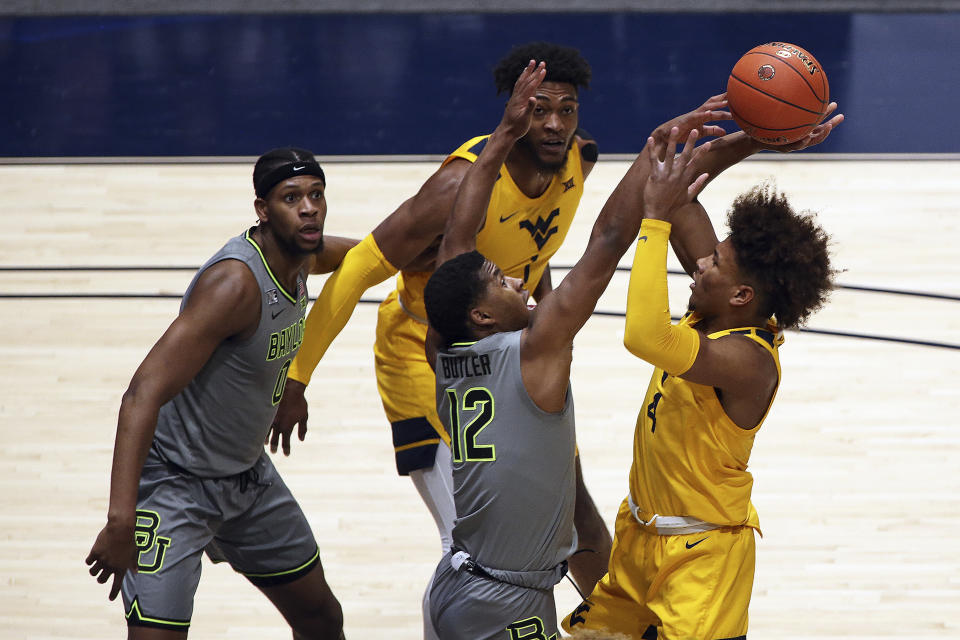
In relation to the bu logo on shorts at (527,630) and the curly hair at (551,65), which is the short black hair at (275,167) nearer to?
the curly hair at (551,65)

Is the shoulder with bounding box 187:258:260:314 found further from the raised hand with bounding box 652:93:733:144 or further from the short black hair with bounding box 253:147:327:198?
the raised hand with bounding box 652:93:733:144

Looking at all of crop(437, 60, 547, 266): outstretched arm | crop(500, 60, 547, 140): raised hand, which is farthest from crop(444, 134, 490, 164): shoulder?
crop(500, 60, 547, 140): raised hand

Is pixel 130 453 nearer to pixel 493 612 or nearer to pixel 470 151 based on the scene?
pixel 493 612

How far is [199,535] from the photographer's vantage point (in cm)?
339

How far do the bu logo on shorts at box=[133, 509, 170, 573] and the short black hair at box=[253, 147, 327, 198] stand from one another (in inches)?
38.9

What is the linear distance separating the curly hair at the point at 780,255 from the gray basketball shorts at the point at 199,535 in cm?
160

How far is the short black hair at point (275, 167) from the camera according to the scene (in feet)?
11.2

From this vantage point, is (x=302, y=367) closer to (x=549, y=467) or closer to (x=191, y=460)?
(x=191, y=460)

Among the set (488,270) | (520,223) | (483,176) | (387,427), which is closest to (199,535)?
(488,270)

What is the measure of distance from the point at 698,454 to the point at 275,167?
147cm

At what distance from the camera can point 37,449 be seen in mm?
5648

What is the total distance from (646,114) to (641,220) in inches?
304

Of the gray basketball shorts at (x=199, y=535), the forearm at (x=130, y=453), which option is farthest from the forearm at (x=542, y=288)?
the forearm at (x=130, y=453)

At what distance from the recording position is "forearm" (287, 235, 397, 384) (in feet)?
12.6
